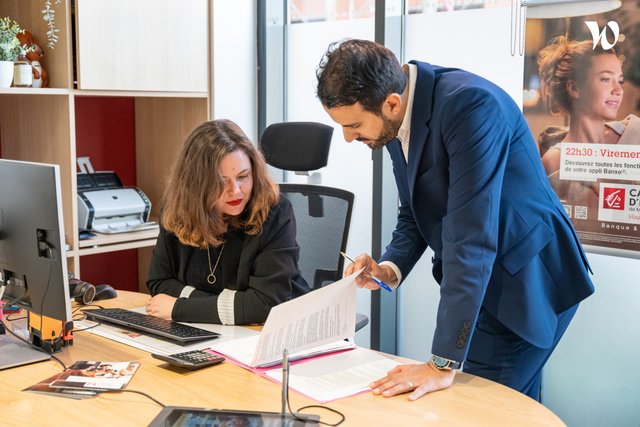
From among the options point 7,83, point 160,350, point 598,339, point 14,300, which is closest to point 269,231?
point 160,350

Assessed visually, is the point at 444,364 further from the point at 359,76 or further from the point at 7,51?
the point at 7,51

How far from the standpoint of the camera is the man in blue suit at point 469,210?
161cm

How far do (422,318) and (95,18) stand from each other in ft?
6.26

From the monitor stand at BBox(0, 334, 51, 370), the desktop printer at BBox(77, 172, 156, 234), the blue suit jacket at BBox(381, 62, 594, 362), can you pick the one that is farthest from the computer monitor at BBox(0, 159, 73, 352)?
the desktop printer at BBox(77, 172, 156, 234)

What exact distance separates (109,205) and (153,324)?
1.29 metres

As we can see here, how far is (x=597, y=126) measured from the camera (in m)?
2.75

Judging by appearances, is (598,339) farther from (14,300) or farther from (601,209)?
(14,300)

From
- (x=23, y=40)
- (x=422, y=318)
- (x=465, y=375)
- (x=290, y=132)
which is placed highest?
(x=23, y=40)

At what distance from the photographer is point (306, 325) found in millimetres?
1727

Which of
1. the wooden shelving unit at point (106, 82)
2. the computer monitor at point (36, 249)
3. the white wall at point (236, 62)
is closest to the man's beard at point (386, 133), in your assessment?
the computer monitor at point (36, 249)

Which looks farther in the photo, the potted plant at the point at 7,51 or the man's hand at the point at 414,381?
the potted plant at the point at 7,51

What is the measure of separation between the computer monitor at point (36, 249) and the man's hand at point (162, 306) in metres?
0.28

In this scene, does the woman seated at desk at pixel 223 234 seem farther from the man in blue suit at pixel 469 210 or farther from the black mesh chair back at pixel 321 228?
the man in blue suit at pixel 469 210

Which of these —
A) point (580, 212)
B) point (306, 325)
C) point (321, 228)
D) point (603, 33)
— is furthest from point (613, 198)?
point (306, 325)
